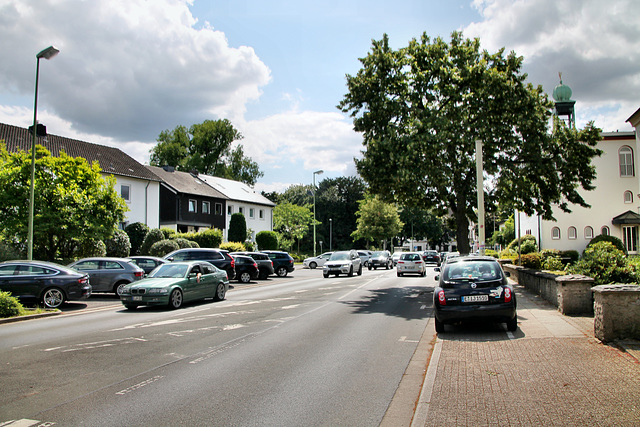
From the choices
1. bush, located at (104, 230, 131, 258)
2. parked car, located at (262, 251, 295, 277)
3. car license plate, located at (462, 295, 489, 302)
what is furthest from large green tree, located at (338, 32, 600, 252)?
bush, located at (104, 230, 131, 258)

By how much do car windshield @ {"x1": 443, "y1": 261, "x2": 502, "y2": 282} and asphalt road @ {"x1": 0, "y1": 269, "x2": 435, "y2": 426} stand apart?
1.43 metres

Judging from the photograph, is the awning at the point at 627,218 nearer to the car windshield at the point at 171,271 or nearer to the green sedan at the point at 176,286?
the green sedan at the point at 176,286

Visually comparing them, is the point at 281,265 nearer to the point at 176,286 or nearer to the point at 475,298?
the point at 176,286

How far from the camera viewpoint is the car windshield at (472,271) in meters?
9.89

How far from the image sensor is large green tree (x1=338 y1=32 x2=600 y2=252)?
18297 mm

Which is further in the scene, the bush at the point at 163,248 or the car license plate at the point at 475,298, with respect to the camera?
the bush at the point at 163,248

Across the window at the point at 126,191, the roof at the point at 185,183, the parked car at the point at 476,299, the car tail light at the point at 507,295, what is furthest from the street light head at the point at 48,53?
the roof at the point at 185,183

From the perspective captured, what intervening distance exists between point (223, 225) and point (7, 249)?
33.0m

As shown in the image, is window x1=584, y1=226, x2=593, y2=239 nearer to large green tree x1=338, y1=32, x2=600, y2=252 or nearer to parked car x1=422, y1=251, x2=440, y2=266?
parked car x1=422, y1=251, x2=440, y2=266

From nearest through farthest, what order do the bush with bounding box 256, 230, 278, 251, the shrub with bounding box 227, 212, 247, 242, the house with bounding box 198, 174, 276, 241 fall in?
the bush with bounding box 256, 230, 278, 251 < the shrub with bounding box 227, 212, 247, 242 < the house with bounding box 198, 174, 276, 241

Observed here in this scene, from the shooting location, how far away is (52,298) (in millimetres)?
14359

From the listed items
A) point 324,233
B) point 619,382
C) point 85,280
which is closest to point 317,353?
point 619,382

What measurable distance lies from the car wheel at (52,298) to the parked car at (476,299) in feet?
36.8

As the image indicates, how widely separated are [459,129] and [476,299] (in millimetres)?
10482
